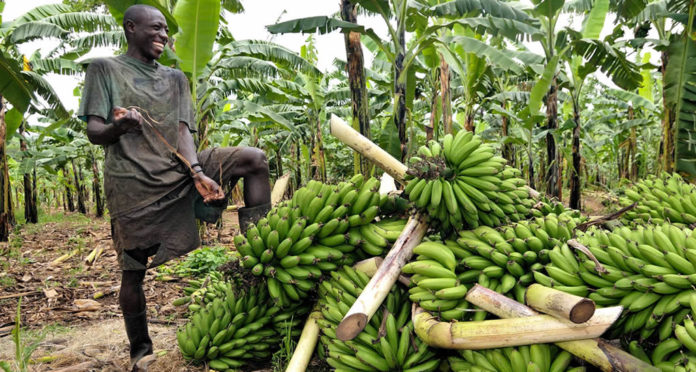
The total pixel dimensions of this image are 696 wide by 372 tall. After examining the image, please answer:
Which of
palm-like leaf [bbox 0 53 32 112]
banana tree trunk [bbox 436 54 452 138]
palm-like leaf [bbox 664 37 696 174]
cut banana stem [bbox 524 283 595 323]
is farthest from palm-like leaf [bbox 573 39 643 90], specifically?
palm-like leaf [bbox 0 53 32 112]

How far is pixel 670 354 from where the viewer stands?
147 cm

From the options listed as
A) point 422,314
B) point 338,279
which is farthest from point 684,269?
point 338,279

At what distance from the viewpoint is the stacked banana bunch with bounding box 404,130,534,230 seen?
6.32ft

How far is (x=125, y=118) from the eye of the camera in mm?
2092

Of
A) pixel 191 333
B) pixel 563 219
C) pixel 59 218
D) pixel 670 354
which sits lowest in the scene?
pixel 59 218

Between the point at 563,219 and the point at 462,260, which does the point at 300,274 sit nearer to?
the point at 462,260

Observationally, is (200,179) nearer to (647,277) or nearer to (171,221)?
(171,221)

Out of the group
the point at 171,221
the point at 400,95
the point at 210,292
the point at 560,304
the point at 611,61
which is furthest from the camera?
the point at 611,61

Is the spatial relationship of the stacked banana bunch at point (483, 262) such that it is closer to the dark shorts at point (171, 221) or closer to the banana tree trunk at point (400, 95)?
the dark shorts at point (171, 221)

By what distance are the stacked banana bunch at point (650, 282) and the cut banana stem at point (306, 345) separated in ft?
3.85

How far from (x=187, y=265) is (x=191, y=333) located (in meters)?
3.13

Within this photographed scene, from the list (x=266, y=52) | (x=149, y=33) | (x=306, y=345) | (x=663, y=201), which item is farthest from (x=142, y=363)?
(x=266, y=52)

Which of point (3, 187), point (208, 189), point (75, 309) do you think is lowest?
point (75, 309)

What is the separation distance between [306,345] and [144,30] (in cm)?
189
